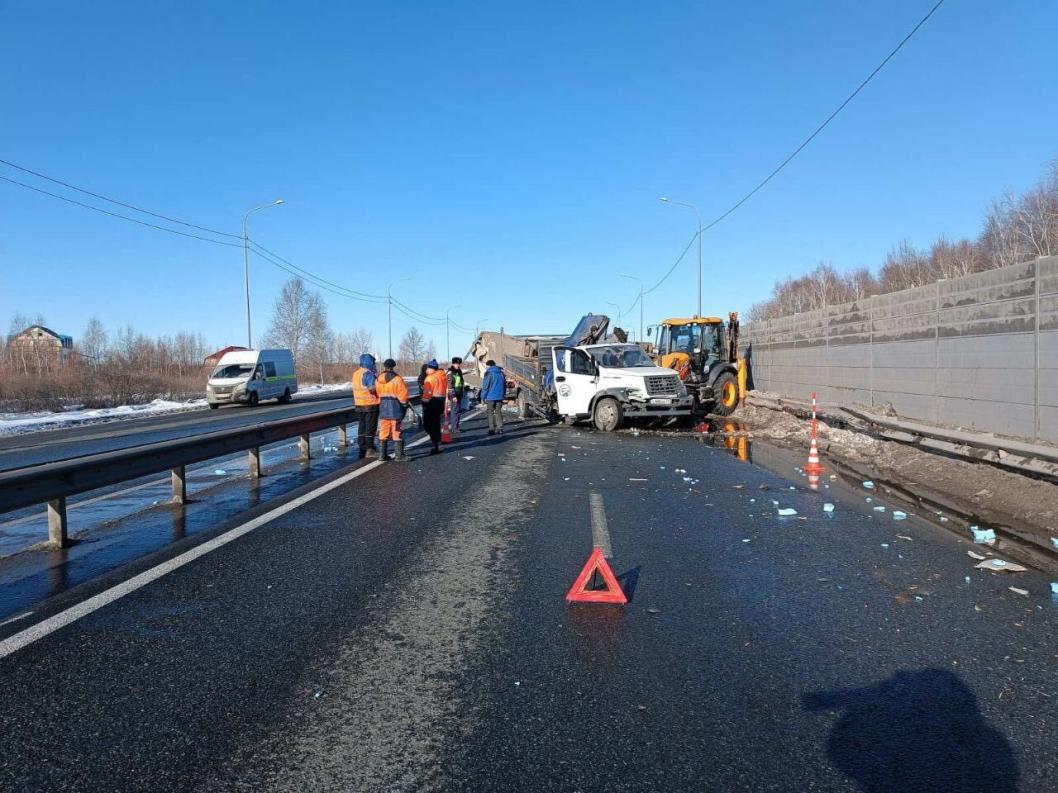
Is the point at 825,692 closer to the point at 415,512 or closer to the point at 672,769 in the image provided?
the point at 672,769

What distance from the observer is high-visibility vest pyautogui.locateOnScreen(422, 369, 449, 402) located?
1270 centimetres

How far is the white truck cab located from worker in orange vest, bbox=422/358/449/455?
217 inches

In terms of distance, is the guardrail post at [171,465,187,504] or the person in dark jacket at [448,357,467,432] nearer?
the guardrail post at [171,465,187,504]

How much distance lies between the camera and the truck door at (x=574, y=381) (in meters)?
17.9

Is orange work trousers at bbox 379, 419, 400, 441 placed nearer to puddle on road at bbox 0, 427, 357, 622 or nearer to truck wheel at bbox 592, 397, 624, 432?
puddle on road at bbox 0, 427, 357, 622

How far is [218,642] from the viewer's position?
424 cm

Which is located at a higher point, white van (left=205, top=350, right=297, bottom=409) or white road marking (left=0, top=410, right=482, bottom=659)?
white van (left=205, top=350, right=297, bottom=409)

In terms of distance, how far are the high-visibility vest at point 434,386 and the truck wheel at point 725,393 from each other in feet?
35.1

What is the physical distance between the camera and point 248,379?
30.5 meters

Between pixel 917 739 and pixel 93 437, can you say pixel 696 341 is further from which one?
pixel 917 739

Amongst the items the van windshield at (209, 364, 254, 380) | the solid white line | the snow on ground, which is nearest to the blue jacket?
the solid white line

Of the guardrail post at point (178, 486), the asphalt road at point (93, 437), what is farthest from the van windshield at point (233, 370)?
the guardrail post at point (178, 486)

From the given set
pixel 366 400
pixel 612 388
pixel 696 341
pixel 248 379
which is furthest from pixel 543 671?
pixel 248 379

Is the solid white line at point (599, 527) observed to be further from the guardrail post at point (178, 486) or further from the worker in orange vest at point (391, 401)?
the guardrail post at point (178, 486)
